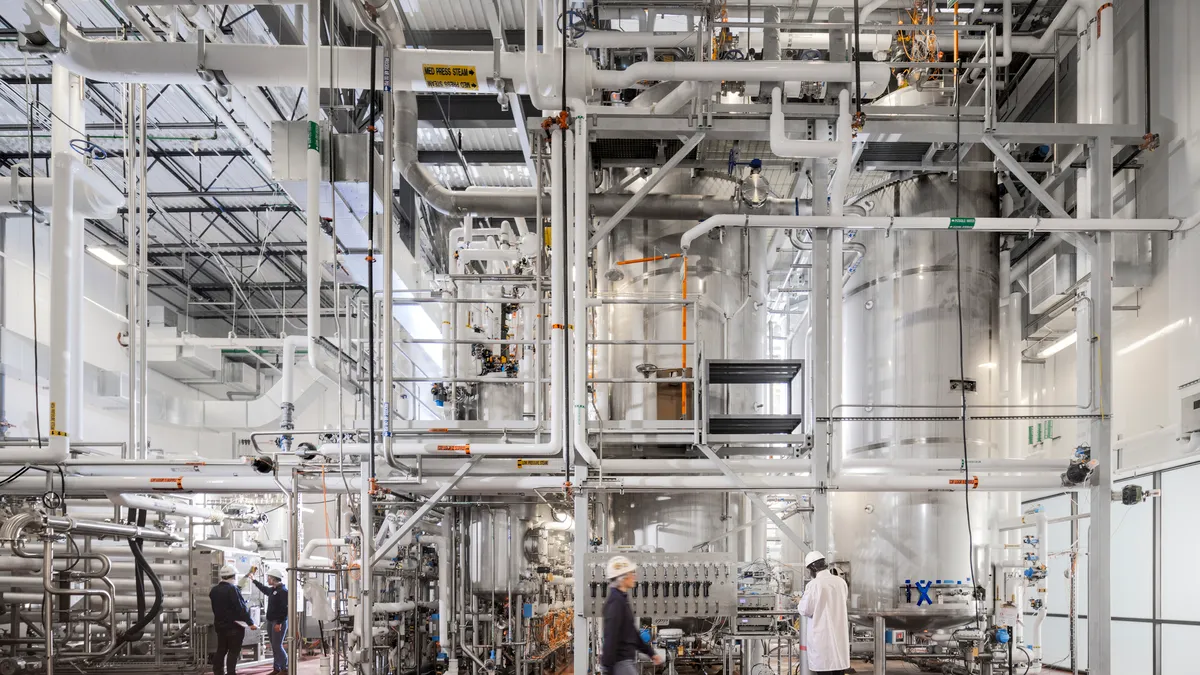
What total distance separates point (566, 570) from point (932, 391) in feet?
27.8

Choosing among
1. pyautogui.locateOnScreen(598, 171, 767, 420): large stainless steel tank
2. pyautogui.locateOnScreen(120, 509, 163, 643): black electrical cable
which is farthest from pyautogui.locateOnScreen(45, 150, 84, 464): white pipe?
pyautogui.locateOnScreen(598, 171, 767, 420): large stainless steel tank

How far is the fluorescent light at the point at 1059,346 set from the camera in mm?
11991

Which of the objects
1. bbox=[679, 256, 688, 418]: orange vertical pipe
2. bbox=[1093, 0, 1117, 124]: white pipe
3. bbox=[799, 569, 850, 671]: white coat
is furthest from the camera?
bbox=[679, 256, 688, 418]: orange vertical pipe

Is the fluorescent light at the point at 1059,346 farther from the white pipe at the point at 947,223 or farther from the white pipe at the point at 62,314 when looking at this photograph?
the white pipe at the point at 62,314

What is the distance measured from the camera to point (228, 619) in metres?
12.0

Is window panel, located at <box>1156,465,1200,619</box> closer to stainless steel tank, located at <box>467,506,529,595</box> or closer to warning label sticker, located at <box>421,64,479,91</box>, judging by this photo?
stainless steel tank, located at <box>467,506,529,595</box>

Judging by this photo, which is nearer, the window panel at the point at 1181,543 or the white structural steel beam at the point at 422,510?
the white structural steel beam at the point at 422,510

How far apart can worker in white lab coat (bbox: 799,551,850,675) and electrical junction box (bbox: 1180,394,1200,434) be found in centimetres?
339

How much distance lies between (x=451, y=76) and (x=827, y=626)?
18.8 ft

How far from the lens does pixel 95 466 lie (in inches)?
385

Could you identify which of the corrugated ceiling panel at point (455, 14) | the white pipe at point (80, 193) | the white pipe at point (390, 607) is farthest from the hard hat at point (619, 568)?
the corrugated ceiling panel at point (455, 14)

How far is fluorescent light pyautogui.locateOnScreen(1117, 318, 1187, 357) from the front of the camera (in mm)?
8898

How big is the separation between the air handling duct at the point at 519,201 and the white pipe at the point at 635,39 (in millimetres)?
1607

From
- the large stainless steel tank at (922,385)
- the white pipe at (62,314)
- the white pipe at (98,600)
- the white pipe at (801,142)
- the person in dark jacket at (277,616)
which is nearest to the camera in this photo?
the white pipe at (801,142)
